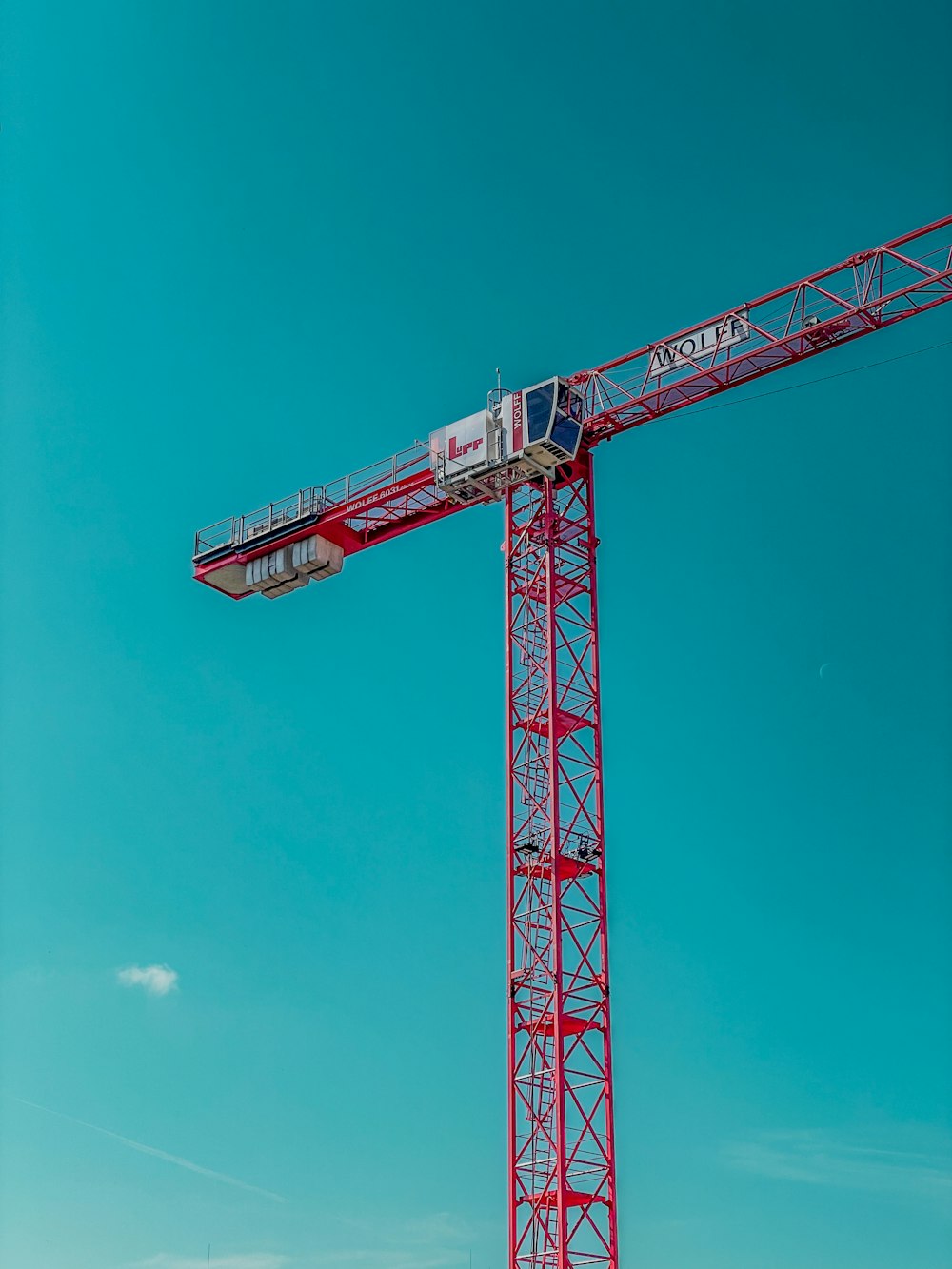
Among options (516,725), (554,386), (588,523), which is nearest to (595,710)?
(516,725)

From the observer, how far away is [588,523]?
66.1m

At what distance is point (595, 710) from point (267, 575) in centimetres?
1652

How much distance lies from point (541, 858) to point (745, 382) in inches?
741

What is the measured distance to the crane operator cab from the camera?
A: 63719 mm

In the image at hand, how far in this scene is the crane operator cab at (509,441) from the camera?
63719 mm

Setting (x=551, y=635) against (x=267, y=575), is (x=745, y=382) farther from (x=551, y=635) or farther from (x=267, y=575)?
(x=267, y=575)

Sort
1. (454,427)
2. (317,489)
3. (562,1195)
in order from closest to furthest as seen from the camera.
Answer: (562,1195) < (454,427) < (317,489)

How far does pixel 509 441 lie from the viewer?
64.4m

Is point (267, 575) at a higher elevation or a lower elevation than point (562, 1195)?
higher

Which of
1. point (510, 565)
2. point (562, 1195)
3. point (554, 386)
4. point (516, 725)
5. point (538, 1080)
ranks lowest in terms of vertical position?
point (562, 1195)

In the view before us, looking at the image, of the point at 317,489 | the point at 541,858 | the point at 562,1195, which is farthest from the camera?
the point at 317,489

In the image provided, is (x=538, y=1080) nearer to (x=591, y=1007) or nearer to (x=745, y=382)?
(x=591, y=1007)

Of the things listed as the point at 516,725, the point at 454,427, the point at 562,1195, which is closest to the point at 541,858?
the point at 516,725

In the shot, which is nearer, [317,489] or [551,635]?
[551,635]
